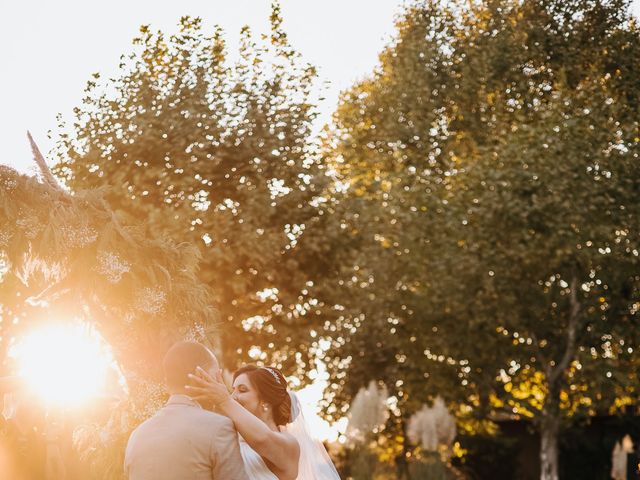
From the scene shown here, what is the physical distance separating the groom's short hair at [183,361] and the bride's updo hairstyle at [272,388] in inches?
42.7

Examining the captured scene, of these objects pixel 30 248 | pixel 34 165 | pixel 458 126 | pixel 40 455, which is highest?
pixel 458 126

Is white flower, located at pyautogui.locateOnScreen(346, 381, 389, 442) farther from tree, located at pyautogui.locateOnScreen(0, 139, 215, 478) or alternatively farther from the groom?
the groom

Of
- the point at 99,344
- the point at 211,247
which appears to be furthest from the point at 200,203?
the point at 99,344

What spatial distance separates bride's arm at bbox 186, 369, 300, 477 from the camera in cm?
534

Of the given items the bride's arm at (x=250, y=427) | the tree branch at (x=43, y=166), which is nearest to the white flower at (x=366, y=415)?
the tree branch at (x=43, y=166)

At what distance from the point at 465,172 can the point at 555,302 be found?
423cm

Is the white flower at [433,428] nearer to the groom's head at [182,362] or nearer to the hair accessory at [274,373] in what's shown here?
the hair accessory at [274,373]

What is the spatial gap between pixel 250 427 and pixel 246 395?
2.42 feet

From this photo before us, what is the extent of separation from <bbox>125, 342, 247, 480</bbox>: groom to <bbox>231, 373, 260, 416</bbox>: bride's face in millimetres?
974

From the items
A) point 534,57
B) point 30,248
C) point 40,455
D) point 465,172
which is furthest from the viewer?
point 534,57

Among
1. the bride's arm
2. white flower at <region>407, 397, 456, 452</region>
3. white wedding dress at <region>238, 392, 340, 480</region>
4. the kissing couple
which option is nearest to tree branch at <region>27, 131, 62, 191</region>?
white wedding dress at <region>238, 392, 340, 480</region>

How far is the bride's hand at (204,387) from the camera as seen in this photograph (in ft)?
17.4

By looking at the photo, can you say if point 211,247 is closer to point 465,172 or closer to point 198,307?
point 465,172

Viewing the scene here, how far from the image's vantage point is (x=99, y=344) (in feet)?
35.0
